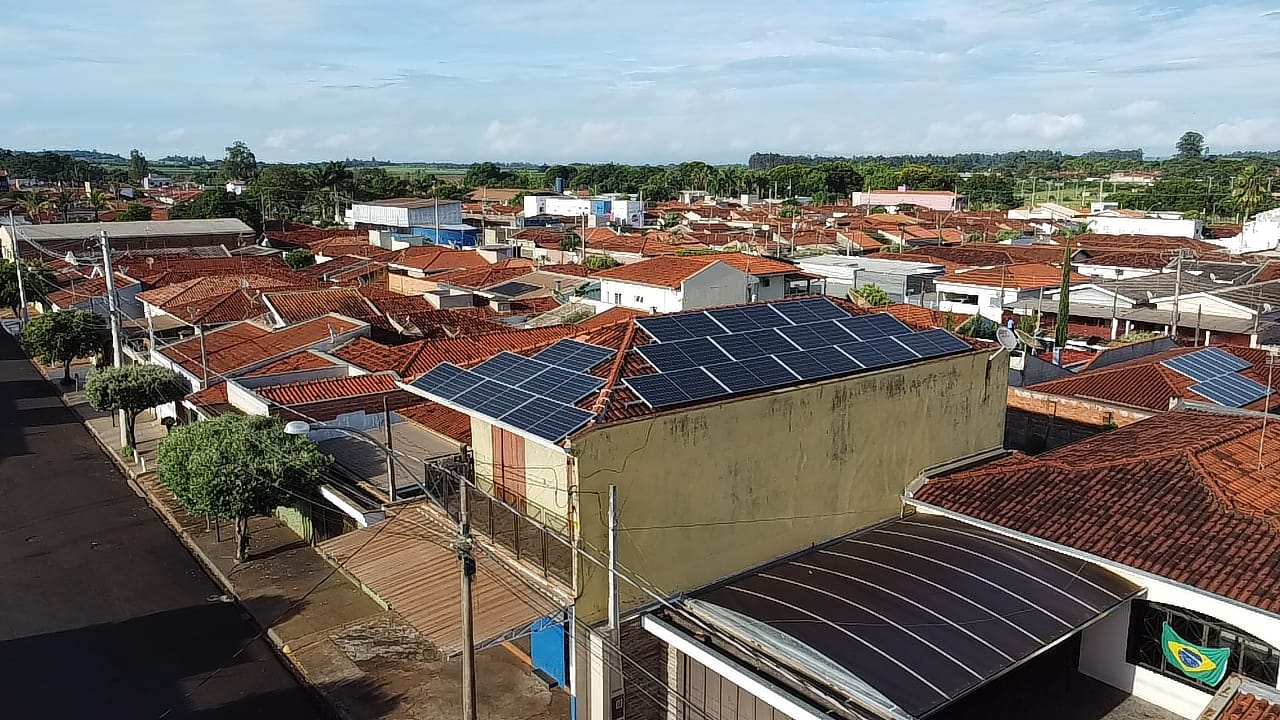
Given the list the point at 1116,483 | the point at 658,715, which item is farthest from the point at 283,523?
the point at 1116,483

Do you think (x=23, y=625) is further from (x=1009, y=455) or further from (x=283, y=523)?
(x=1009, y=455)

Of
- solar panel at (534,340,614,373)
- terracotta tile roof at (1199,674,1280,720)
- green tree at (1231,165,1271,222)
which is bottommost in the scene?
terracotta tile roof at (1199,674,1280,720)

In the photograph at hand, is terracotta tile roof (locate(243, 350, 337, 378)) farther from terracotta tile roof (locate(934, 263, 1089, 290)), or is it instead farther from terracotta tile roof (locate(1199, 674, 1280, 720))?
terracotta tile roof (locate(934, 263, 1089, 290))

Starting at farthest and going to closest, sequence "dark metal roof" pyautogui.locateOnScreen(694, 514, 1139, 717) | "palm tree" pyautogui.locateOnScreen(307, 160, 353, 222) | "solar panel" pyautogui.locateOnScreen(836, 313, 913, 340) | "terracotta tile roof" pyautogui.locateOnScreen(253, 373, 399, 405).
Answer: "palm tree" pyautogui.locateOnScreen(307, 160, 353, 222) < "terracotta tile roof" pyautogui.locateOnScreen(253, 373, 399, 405) < "solar panel" pyautogui.locateOnScreen(836, 313, 913, 340) < "dark metal roof" pyautogui.locateOnScreen(694, 514, 1139, 717)

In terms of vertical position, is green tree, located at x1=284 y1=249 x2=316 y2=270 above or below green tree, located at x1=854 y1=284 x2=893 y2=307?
above

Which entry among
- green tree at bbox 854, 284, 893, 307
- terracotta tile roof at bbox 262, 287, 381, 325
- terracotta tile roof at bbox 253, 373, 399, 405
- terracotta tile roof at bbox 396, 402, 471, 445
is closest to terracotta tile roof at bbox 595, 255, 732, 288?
green tree at bbox 854, 284, 893, 307

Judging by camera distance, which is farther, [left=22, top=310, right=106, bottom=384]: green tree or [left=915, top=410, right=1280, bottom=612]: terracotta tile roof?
[left=22, top=310, right=106, bottom=384]: green tree

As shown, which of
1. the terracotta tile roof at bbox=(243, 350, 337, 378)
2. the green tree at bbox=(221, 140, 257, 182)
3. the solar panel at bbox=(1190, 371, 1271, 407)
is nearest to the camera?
the solar panel at bbox=(1190, 371, 1271, 407)
